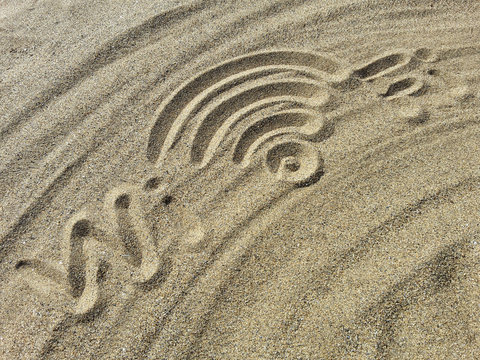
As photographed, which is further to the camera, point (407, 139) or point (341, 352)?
point (407, 139)

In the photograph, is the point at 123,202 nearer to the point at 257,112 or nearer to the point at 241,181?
the point at 241,181

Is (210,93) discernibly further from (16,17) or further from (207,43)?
(16,17)

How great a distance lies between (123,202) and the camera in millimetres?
2234

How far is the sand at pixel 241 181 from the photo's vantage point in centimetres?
182

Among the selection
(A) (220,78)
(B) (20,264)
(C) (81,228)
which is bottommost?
(B) (20,264)

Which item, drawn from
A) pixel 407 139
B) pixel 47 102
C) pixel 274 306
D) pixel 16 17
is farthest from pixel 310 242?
pixel 16 17

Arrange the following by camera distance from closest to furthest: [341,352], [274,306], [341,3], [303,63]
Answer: [341,352]
[274,306]
[303,63]
[341,3]

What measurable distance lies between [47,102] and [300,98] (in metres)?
1.82

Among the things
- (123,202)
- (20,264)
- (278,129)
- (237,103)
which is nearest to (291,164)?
(278,129)

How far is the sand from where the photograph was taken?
1820 millimetres

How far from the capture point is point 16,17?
3.27 meters

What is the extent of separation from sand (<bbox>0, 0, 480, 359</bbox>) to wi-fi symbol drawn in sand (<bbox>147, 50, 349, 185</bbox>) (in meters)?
0.01

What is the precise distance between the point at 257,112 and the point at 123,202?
1055 mm

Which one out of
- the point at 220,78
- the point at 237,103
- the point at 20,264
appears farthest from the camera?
the point at 220,78
